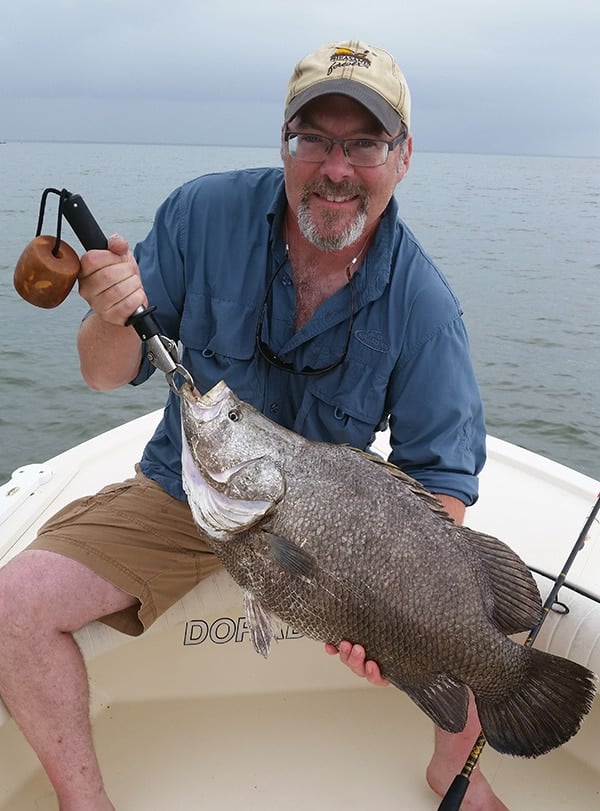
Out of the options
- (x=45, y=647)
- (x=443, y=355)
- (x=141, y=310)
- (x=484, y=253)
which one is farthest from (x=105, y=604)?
(x=484, y=253)

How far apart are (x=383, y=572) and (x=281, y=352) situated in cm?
97

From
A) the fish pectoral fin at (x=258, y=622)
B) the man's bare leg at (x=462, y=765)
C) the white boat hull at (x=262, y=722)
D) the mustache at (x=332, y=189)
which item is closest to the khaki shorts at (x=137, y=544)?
the white boat hull at (x=262, y=722)

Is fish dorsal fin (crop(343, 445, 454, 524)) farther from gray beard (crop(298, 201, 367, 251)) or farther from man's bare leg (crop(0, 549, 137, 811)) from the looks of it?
man's bare leg (crop(0, 549, 137, 811))

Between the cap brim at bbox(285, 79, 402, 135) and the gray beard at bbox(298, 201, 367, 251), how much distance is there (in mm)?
305

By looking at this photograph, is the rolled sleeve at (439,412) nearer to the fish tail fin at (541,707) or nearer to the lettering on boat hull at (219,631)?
the fish tail fin at (541,707)

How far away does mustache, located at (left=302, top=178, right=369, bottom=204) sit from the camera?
2688mm

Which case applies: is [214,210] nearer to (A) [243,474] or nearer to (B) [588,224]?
(A) [243,474]

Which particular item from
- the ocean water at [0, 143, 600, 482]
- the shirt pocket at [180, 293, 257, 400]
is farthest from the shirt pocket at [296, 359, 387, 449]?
the ocean water at [0, 143, 600, 482]

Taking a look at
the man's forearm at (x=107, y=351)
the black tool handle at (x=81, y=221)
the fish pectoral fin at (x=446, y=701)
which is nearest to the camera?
the black tool handle at (x=81, y=221)

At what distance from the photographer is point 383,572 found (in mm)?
2250

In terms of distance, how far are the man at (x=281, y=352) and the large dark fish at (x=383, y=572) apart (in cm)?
44

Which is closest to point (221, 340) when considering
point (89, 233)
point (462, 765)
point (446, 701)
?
point (89, 233)

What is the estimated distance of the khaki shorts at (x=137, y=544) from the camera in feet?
8.87

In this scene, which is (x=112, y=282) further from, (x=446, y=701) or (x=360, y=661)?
(x=446, y=701)
